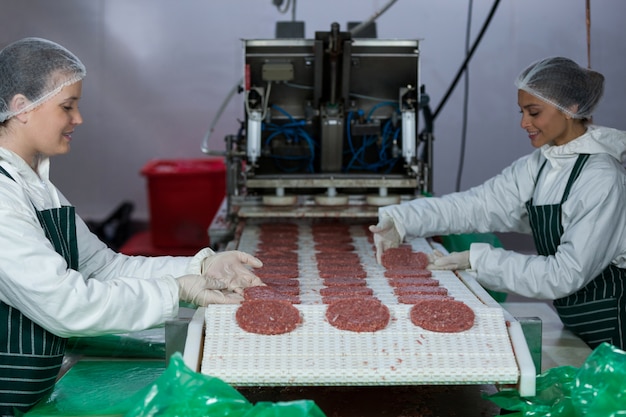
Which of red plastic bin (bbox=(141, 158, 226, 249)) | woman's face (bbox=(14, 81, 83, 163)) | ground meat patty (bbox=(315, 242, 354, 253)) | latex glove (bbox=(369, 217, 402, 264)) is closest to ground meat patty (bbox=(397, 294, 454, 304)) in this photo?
latex glove (bbox=(369, 217, 402, 264))

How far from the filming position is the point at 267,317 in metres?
2.33

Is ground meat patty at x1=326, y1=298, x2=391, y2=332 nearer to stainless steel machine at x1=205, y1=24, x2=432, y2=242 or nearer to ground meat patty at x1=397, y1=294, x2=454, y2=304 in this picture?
ground meat patty at x1=397, y1=294, x2=454, y2=304

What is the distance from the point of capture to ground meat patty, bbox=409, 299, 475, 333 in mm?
2303

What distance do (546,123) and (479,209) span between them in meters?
0.59

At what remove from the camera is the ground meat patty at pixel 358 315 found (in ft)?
7.52

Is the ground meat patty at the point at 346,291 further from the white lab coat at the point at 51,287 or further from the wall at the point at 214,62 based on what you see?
the wall at the point at 214,62

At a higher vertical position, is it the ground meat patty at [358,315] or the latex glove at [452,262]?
the ground meat patty at [358,315]

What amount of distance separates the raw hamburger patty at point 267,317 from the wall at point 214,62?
15.3 feet

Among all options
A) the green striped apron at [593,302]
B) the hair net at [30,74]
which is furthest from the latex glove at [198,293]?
the green striped apron at [593,302]

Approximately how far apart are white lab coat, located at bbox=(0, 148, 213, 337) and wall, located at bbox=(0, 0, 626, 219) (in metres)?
4.65

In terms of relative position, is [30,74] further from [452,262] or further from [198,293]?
[452,262]

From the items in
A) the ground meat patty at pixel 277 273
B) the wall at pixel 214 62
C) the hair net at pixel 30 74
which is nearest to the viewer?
the hair net at pixel 30 74

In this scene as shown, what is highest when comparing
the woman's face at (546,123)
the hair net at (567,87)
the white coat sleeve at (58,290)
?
the hair net at (567,87)

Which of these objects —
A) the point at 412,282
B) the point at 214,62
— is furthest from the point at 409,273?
the point at 214,62
